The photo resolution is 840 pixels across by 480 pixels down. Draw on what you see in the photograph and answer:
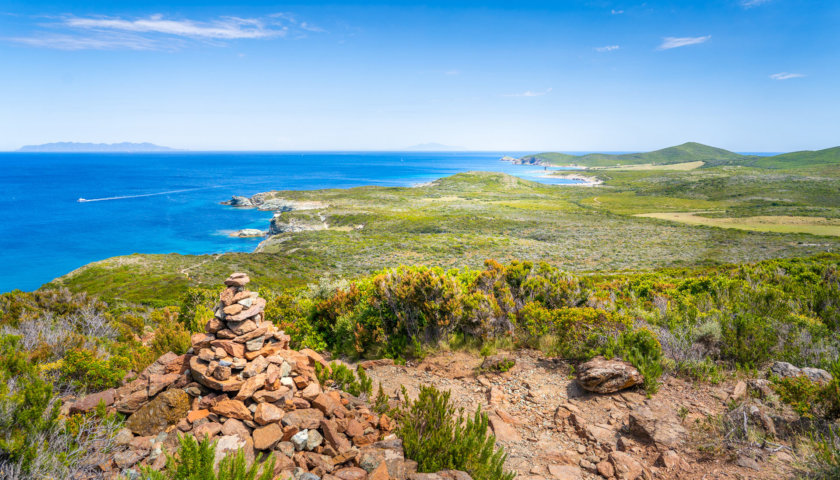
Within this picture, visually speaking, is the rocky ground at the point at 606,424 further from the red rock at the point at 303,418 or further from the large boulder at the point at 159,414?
the large boulder at the point at 159,414

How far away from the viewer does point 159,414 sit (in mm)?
4898

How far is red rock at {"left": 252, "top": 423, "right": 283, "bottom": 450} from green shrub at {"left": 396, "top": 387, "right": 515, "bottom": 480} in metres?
1.55

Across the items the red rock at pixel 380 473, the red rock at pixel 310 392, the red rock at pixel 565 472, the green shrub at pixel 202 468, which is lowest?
the red rock at pixel 565 472

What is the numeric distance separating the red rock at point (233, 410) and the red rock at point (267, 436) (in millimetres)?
321

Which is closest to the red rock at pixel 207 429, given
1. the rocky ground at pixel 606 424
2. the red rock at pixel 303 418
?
the red rock at pixel 303 418

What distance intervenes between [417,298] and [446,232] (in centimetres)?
5496

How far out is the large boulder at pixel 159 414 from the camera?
15.7ft

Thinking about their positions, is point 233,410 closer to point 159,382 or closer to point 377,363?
point 159,382

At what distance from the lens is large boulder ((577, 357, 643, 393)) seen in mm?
6367

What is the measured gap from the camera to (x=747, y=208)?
8531 cm

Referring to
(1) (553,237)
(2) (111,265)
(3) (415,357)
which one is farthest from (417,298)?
(1) (553,237)

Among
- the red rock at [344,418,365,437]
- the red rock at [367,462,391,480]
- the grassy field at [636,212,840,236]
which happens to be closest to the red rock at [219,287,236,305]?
the red rock at [344,418,365,437]

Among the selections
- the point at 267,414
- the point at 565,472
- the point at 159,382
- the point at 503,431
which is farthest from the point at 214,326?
the point at 565,472

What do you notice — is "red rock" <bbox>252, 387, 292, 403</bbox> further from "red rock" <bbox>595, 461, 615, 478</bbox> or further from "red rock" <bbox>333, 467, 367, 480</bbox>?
"red rock" <bbox>595, 461, 615, 478</bbox>
